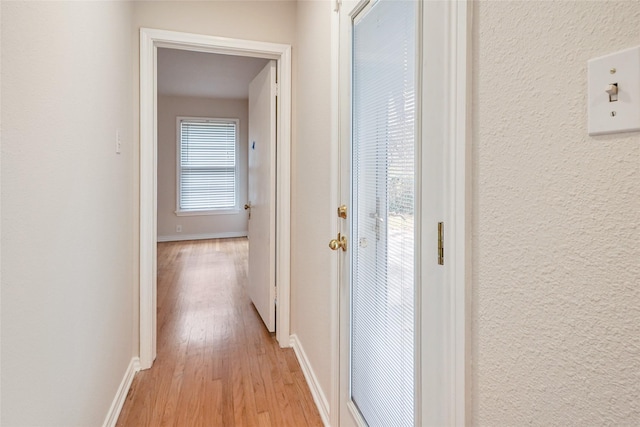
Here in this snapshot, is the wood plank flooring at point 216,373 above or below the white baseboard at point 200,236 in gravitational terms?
below

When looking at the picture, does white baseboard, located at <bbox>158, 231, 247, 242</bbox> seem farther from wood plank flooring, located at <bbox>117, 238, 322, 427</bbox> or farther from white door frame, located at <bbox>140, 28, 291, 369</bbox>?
white door frame, located at <bbox>140, 28, 291, 369</bbox>

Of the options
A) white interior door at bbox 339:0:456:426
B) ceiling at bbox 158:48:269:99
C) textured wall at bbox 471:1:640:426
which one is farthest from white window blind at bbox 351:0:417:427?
ceiling at bbox 158:48:269:99

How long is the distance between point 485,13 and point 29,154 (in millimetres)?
1154

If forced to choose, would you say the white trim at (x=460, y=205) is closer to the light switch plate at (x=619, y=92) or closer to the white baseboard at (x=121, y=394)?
the light switch plate at (x=619, y=92)

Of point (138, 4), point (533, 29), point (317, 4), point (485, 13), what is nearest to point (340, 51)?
point (317, 4)

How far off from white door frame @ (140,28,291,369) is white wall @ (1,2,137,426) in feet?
0.86

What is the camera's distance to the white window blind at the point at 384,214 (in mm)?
996

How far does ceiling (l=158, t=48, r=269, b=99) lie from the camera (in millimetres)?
4129

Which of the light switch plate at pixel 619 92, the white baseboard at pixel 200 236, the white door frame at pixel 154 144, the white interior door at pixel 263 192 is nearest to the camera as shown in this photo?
the light switch plate at pixel 619 92

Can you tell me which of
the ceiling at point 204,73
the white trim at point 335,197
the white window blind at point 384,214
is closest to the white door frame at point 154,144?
the white trim at point 335,197

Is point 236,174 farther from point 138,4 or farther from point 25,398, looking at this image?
point 25,398

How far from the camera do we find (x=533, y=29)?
0.59m

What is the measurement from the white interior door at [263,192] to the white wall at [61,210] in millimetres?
944

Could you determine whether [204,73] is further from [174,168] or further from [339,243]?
[339,243]
